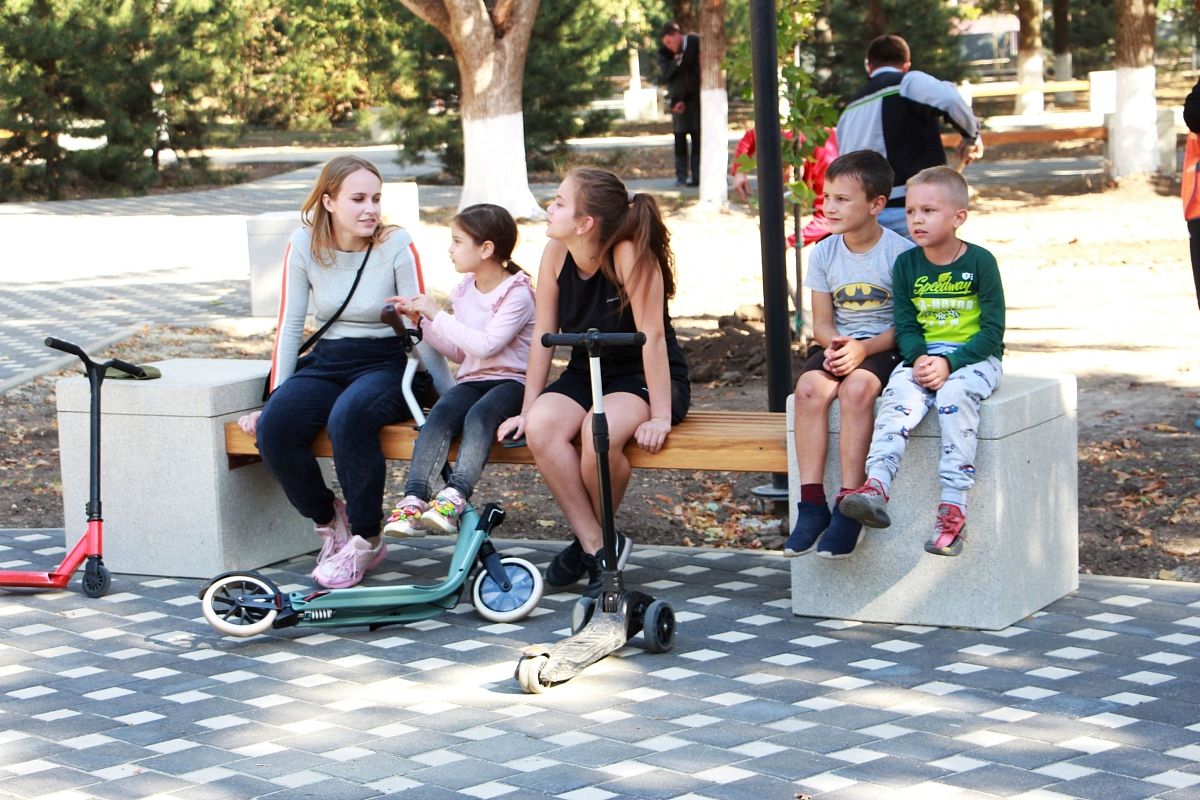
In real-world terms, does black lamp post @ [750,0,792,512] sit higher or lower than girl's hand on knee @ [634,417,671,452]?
higher

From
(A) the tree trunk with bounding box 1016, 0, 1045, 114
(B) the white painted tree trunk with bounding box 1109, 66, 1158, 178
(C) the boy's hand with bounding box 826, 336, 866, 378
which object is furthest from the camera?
(A) the tree trunk with bounding box 1016, 0, 1045, 114

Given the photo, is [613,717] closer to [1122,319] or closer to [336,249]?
[336,249]

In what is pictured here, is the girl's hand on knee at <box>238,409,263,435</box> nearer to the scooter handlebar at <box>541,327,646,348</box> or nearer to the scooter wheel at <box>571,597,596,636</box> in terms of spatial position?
the scooter wheel at <box>571,597,596,636</box>

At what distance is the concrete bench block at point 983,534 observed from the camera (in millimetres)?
4641

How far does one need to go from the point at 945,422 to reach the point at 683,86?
16.0 metres

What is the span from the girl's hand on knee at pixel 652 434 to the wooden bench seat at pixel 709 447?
43 millimetres

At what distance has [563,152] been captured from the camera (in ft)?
75.8

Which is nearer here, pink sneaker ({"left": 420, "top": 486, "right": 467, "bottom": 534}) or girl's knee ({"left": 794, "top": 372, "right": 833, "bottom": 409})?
girl's knee ({"left": 794, "top": 372, "right": 833, "bottom": 409})

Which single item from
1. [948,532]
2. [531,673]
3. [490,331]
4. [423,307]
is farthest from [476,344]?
[948,532]

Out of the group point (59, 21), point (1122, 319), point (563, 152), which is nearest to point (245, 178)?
point (59, 21)

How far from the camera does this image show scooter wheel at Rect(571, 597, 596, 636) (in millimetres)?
4652

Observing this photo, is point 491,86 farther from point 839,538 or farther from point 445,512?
point 839,538

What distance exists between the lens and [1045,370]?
348 inches

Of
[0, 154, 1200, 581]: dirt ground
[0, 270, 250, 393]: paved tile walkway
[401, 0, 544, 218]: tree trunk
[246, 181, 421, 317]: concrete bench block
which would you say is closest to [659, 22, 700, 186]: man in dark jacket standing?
[401, 0, 544, 218]: tree trunk
